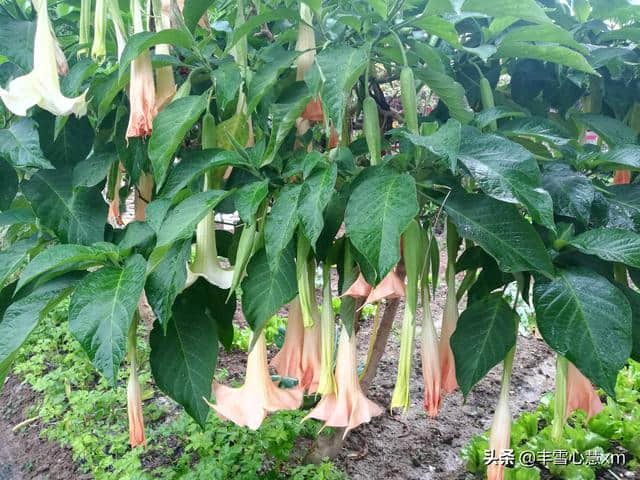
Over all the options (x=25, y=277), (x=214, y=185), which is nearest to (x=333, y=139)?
(x=214, y=185)

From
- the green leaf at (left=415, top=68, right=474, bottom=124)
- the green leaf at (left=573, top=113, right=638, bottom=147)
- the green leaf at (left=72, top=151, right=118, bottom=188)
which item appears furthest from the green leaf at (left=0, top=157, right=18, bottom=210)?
the green leaf at (left=573, top=113, right=638, bottom=147)

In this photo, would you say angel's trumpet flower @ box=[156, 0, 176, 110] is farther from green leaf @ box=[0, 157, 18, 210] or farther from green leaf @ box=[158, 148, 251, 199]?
green leaf @ box=[0, 157, 18, 210]

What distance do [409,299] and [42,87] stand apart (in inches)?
18.2

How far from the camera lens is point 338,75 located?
0.54 meters

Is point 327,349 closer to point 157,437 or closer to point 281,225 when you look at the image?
point 281,225

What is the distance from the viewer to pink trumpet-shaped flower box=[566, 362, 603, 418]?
65 cm

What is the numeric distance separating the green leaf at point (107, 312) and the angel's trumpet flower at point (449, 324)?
0.36 metres

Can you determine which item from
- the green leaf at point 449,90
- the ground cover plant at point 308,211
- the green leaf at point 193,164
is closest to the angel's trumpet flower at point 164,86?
the ground cover plant at point 308,211

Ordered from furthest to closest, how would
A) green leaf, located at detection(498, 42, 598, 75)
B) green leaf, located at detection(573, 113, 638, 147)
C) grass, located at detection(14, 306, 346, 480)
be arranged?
grass, located at detection(14, 306, 346, 480)
green leaf, located at detection(573, 113, 638, 147)
green leaf, located at detection(498, 42, 598, 75)

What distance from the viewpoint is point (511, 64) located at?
90 cm

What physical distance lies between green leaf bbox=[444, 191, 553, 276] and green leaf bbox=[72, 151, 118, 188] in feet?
1.49

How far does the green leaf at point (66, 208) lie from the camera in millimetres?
708

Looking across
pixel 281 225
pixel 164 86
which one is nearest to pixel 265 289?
pixel 281 225

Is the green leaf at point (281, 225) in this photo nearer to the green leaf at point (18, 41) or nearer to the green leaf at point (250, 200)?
the green leaf at point (250, 200)
